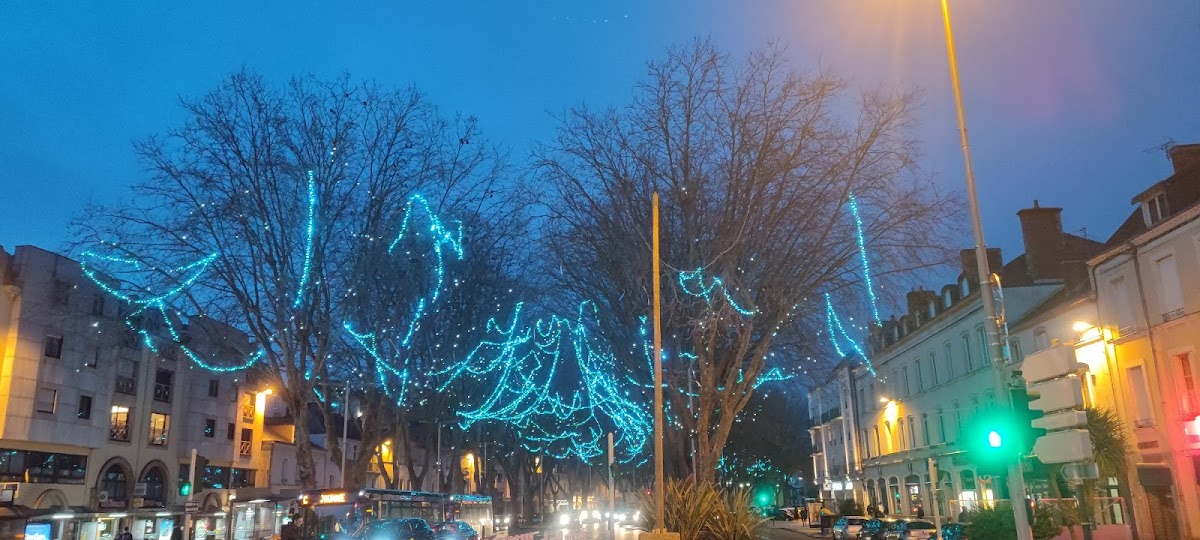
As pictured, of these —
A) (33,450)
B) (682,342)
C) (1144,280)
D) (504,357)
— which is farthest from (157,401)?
(1144,280)

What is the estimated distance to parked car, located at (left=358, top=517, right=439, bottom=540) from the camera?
2747 centimetres

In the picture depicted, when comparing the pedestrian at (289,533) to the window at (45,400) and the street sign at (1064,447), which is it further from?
the street sign at (1064,447)

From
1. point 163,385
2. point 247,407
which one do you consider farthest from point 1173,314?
point 247,407

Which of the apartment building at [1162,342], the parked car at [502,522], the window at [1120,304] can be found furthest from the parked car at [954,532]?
the parked car at [502,522]

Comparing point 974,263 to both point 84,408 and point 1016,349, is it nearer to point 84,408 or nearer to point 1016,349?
point 1016,349

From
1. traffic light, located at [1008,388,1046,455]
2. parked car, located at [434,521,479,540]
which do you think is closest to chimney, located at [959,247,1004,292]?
parked car, located at [434,521,479,540]

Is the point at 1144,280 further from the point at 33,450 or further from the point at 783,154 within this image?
the point at 33,450

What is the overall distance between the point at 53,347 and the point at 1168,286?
39.0 m

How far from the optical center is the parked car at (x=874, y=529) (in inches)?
1346

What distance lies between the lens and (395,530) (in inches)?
1096

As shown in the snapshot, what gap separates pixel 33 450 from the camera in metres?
33.5

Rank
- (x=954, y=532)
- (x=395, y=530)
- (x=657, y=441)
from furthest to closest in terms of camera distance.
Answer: (x=395, y=530)
(x=954, y=532)
(x=657, y=441)

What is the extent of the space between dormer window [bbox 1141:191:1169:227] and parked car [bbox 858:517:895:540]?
14563 millimetres

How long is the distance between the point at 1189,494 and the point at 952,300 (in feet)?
60.5
